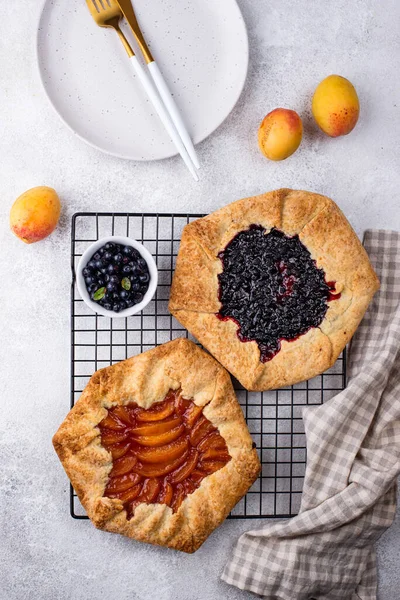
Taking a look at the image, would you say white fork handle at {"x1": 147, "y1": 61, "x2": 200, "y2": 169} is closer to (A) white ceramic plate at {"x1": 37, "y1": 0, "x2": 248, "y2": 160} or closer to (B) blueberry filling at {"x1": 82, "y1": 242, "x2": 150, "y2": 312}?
(A) white ceramic plate at {"x1": 37, "y1": 0, "x2": 248, "y2": 160}

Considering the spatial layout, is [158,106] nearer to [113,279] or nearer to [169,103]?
[169,103]

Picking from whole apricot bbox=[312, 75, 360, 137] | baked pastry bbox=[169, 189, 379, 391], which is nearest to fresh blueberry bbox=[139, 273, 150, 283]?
baked pastry bbox=[169, 189, 379, 391]

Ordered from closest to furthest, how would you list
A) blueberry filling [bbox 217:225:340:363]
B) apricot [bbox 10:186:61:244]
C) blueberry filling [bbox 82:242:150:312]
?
blueberry filling [bbox 82:242:150:312] → blueberry filling [bbox 217:225:340:363] → apricot [bbox 10:186:61:244]

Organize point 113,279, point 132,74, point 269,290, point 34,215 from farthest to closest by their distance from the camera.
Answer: point 132,74 → point 34,215 → point 269,290 → point 113,279

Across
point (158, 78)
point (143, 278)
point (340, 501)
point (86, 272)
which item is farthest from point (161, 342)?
point (158, 78)

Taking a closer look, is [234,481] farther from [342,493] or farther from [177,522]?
[342,493]

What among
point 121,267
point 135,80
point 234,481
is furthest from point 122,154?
point 234,481
